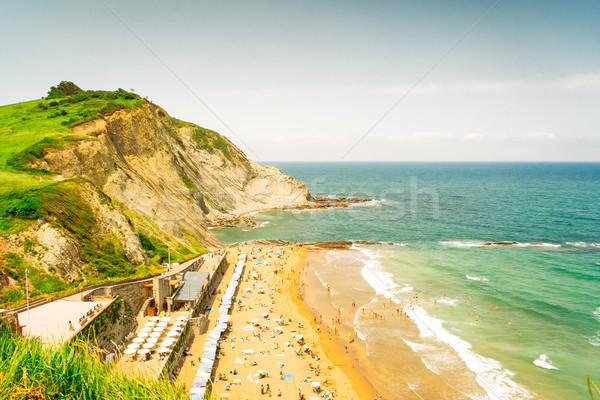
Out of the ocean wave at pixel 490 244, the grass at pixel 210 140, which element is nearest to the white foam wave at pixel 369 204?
the grass at pixel 210 140

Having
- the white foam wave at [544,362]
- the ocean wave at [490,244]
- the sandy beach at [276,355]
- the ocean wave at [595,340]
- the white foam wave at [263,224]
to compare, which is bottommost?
the white foam wave at [544,362]

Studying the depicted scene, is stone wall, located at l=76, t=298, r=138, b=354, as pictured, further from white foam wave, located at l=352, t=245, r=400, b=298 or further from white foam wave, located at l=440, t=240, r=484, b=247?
white foam wave, located at l=440, t=240, r=484, b=247

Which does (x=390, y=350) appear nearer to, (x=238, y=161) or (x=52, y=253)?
(x=52, y=253)

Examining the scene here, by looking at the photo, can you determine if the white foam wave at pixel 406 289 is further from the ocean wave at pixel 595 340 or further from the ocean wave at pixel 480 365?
the ocean wave at pixel 595 340

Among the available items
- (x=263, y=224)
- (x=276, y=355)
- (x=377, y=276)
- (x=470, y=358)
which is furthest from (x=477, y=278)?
(x=263, y=224)

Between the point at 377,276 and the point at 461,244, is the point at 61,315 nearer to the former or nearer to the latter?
the point at 377,276

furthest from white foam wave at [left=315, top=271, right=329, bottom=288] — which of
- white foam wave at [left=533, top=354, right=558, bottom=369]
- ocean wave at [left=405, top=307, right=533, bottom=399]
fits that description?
white foam wave at [left=533, top=354, right=558, bottom=369]
